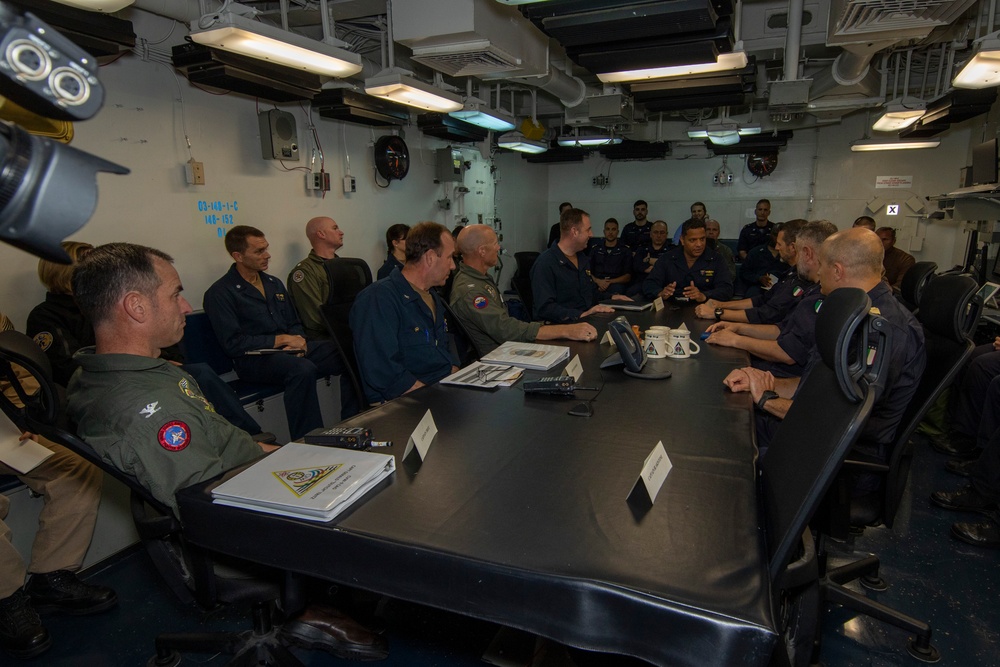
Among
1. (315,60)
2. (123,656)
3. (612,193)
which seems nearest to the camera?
(123,656)

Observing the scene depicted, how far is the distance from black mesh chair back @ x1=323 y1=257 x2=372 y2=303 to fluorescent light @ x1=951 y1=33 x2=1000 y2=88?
12.0ft

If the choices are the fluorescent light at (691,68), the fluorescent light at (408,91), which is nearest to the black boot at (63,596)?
the fluorescent light at (408,91)

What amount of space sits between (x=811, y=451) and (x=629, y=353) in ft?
3.28

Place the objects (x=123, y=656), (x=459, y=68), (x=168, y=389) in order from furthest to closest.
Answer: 1. (x=459, y=68)
2. (x=123, y=656)
3. (x=168, y=389)

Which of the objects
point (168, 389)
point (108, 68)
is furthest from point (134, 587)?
point (108, 68)

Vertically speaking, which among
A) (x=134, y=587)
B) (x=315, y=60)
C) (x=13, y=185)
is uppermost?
(x=315, y=60)

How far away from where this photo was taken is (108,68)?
3451mm

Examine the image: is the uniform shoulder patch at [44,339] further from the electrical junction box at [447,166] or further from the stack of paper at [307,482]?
the electrical junction box at [447,166]

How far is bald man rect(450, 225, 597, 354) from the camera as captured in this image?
9.91ft

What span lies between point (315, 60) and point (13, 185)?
254cm

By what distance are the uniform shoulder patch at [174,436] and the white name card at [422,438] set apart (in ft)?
1.79

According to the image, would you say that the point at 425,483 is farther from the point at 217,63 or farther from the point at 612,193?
the point at 612,193

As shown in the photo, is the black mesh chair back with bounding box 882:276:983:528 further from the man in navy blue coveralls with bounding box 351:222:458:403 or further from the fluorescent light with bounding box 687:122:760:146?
the fluorescent light with bounding box 687:122:760:146

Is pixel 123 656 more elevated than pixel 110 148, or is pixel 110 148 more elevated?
pixel 110 148
